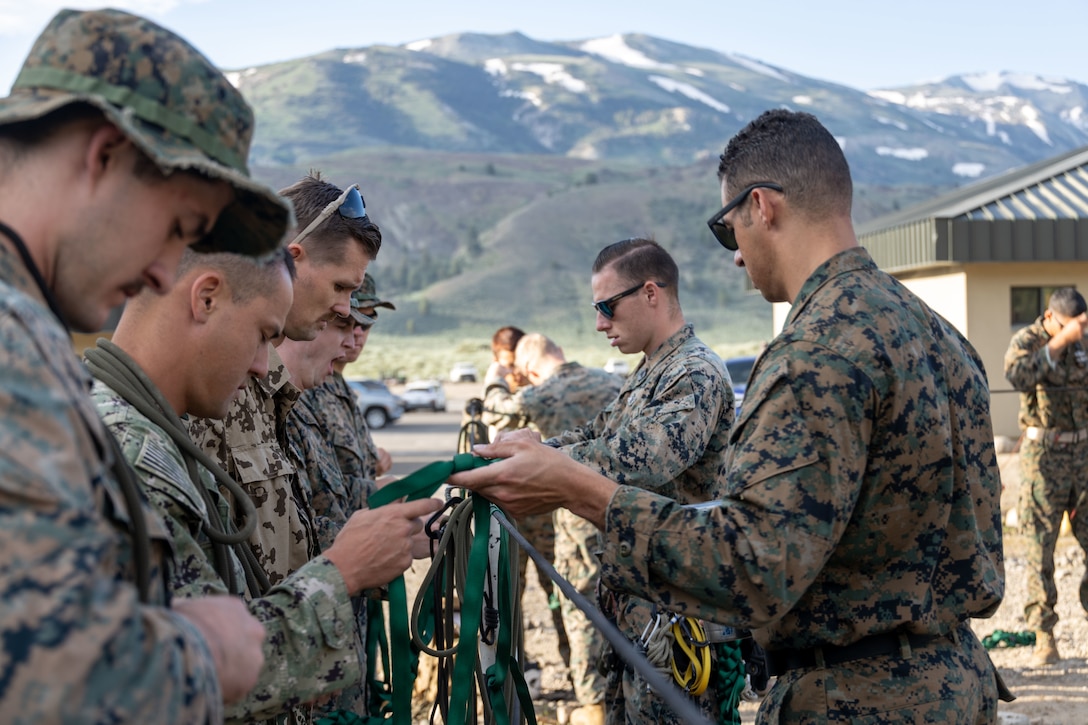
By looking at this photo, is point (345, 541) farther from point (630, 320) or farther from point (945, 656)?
point (630, 320)

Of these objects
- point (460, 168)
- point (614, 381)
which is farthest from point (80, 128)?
point (460, 168)

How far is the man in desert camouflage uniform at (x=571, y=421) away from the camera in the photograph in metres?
6.43

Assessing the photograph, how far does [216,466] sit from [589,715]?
4.75 metres

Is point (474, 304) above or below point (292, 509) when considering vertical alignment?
below

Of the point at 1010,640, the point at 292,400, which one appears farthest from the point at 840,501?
the point at 1010,640

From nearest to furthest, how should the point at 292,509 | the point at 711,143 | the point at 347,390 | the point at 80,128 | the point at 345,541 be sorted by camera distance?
the point at 80,128
the point at 345,541
the point at 292,509
the point at 347,390
the point at 711,143

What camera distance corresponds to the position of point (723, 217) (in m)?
2.79

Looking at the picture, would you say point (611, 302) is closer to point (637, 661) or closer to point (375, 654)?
point (375, 654)

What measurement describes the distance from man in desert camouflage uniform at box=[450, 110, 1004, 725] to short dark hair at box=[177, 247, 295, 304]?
79 centimetres

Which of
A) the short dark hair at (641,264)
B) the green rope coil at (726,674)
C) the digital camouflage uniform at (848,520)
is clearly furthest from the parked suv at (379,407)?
the digital camouflage uniform at (848,520)

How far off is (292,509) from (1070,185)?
658 inches

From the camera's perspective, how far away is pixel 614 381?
7.32 m

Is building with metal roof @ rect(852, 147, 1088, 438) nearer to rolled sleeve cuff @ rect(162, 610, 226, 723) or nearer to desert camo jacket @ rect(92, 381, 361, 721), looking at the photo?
desert camo jacket @ rect(92, 381, 361, 721)

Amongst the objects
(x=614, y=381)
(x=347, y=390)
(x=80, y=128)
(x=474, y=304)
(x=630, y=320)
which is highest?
(x=80, y=128)
